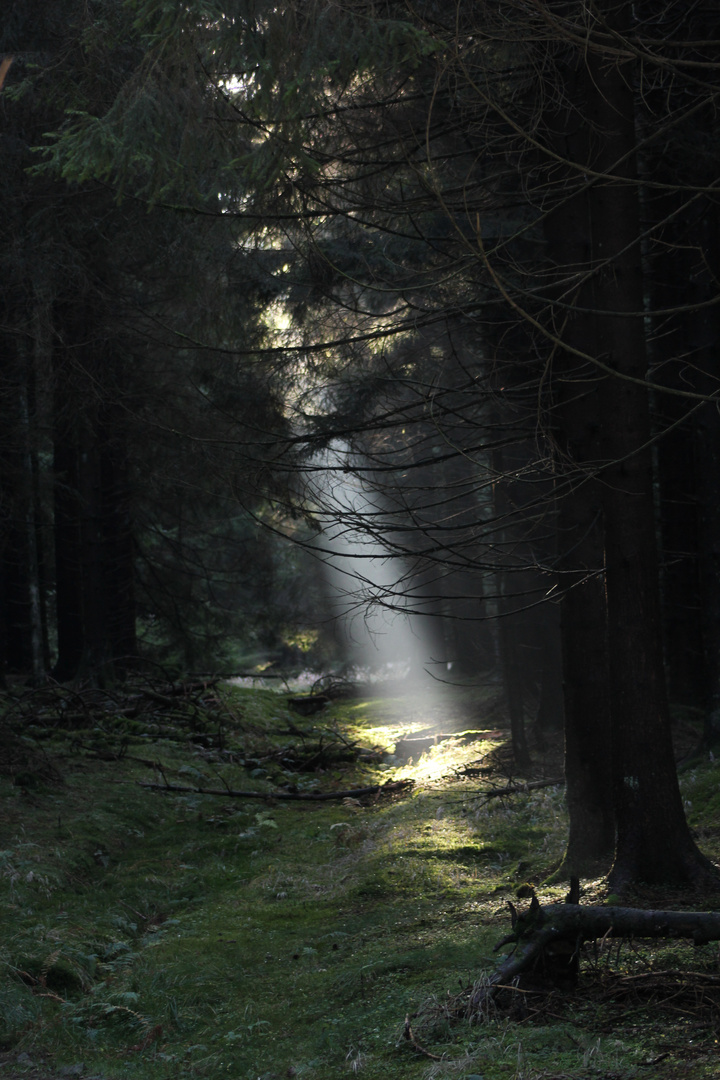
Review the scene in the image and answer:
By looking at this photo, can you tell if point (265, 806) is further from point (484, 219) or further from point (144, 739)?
point (484, 219)

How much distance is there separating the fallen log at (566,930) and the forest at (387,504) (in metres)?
0.02

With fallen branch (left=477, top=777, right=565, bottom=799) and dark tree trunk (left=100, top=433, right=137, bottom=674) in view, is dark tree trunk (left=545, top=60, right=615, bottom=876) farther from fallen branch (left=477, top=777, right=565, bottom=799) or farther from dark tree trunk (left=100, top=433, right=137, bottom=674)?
dark tree trunk (left=100, top=433, right=137, bottom=674)

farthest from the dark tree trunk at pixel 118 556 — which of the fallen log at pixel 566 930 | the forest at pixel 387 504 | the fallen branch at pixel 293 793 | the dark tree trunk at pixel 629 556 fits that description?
the fallen log at pixel 566 930

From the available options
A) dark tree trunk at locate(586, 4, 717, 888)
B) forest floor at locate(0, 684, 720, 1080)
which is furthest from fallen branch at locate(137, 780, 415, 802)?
dark tree trunk at locate(586, 4, 717, 888)

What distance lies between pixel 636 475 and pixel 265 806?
19.6ft

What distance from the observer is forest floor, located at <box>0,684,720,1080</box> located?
372cm

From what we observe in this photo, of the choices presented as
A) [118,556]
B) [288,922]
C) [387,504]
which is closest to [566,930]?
[288,922]

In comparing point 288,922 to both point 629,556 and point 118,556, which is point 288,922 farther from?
point 118,556

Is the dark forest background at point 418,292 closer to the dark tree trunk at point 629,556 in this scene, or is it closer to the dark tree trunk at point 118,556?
the dark tree trunk at point 629,556

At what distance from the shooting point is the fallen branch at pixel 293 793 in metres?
9.66

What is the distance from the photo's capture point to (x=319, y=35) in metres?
5.31

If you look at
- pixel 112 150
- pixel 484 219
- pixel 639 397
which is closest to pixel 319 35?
pixel 112 150

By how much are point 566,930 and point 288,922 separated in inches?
109

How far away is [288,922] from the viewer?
20.2 ft
